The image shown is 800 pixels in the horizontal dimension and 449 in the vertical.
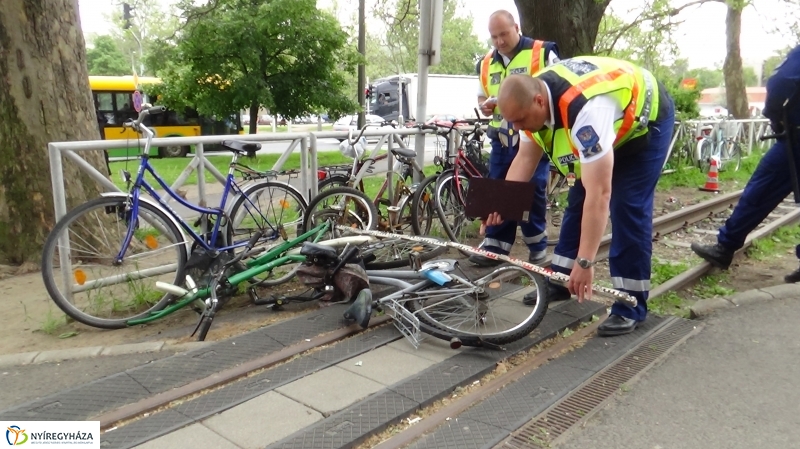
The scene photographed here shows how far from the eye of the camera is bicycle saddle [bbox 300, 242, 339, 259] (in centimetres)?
414

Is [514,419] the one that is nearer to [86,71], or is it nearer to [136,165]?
[136,165]

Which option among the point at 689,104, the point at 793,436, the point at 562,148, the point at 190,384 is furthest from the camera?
the point at 689,104

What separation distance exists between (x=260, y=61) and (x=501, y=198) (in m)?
16.3

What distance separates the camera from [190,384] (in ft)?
10.3

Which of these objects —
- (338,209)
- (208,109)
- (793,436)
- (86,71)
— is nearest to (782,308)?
(793,436)

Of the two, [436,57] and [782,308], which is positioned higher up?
[436,57]

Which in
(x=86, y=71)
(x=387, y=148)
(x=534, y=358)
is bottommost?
(x=534, y=358)

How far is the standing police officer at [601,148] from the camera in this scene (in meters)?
3.14

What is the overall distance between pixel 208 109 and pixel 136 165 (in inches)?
628

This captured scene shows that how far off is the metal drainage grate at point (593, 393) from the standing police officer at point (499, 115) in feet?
5.12

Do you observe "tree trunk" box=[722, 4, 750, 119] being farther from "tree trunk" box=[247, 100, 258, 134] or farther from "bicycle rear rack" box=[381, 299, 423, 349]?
"bicycle rear rack" box=[381, 299, 423, 349]

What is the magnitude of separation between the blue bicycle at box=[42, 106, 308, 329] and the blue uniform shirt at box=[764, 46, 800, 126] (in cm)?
408

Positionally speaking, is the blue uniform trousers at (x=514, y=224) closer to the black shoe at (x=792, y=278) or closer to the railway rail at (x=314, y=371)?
the railway rail at (x=314, y=371)

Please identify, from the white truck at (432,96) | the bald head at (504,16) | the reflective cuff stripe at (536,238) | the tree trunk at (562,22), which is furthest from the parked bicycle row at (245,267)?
the white truck at (432,96)
